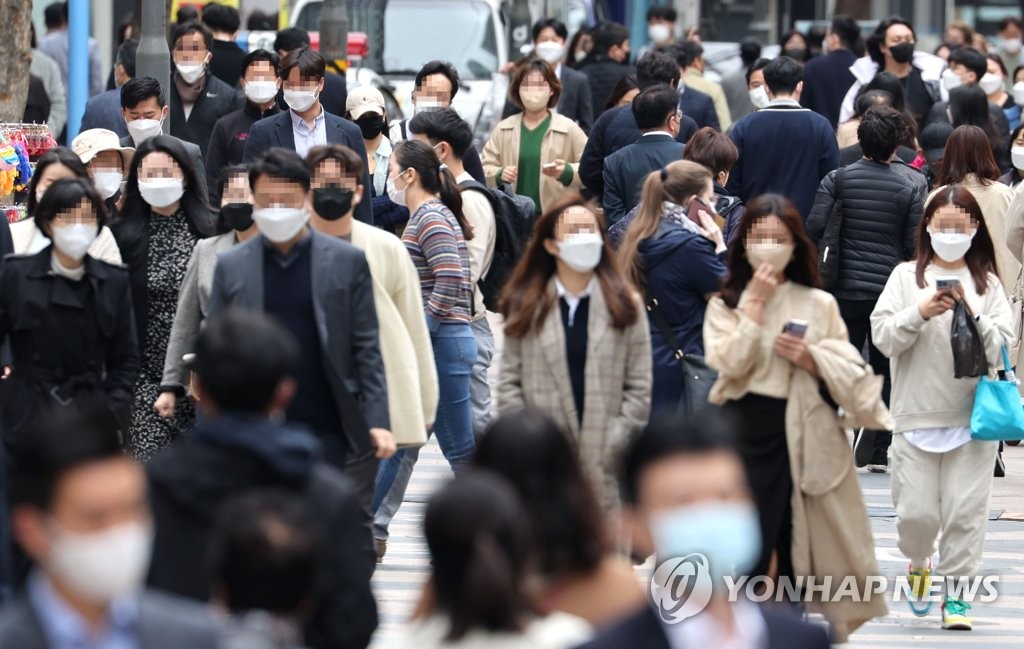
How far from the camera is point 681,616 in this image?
147 inches

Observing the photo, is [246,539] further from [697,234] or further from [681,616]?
[697,234]

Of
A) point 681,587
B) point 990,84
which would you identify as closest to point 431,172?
point 681,587

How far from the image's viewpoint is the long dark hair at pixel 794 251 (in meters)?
6.76

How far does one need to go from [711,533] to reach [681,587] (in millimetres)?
388

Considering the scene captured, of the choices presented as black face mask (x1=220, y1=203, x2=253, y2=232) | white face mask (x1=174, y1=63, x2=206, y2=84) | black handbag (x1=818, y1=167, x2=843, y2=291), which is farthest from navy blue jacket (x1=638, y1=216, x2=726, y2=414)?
white face mask (x1=174, y1=63, x2=206, y2=84)

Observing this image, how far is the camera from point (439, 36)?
20781 mm

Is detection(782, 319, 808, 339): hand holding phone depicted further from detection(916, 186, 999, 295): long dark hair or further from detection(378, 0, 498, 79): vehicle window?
detection(378, 0, 498, 79): vehicle window

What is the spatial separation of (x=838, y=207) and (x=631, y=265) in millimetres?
2828

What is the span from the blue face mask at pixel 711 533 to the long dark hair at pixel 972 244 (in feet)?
14.1

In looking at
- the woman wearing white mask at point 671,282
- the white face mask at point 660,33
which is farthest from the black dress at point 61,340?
the white face mask at point 660,33

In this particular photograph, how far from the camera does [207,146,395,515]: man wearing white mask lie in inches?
252

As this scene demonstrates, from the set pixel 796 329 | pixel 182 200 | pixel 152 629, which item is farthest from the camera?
pixel 182 200

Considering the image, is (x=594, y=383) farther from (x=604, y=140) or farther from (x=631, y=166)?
(x=604, y=140)

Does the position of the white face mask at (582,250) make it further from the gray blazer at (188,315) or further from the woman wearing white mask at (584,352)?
the gray blazer at (188,315)
